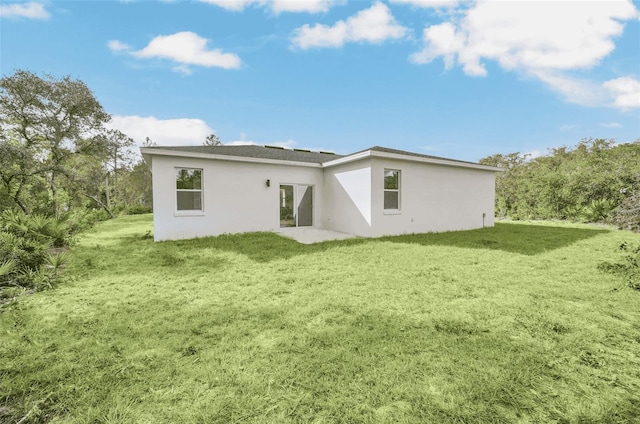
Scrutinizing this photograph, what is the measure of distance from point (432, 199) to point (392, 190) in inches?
83.0

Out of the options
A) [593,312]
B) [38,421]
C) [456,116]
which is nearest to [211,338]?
[38,421]

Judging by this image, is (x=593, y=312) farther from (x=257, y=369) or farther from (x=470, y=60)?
(x=470, y=60)

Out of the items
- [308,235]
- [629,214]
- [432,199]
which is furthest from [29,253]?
[432,199]

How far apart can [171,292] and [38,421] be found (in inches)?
98.1

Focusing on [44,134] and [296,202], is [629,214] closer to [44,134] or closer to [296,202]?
[296,202]

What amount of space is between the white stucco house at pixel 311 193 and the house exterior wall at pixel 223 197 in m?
0.03

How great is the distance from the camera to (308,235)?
32.1ft

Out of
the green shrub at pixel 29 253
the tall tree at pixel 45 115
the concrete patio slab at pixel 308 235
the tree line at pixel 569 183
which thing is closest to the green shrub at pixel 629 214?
the concrete patio slab at pixel 308 235


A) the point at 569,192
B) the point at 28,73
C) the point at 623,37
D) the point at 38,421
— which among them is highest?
the point at 28,73

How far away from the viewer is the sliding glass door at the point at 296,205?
437 inches

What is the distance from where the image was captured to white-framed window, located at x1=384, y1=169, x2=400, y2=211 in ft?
32.8

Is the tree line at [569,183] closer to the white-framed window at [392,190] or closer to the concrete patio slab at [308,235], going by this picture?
the white-framed window at [392,190]

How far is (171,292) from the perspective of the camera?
13.8 ft

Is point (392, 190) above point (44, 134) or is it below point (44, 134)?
below
